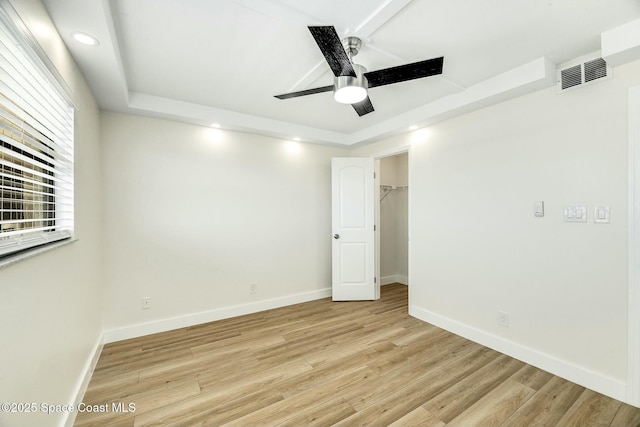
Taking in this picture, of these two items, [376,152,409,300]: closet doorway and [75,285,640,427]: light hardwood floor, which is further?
[376,152,409,300]: closet doorway

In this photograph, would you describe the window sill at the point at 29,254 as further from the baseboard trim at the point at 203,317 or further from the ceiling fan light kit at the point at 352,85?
the ceiling fan light kit at the point at 352,85

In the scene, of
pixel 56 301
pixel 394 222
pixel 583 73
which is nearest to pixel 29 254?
pixel 56 301

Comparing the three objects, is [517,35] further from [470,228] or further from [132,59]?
[132,59]

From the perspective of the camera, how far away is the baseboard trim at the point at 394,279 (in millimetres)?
4969

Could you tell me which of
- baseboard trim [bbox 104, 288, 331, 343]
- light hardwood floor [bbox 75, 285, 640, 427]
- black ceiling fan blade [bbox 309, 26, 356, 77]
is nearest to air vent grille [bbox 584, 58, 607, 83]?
black ceiling fan blade [bbox 309, 26, 356, 77]

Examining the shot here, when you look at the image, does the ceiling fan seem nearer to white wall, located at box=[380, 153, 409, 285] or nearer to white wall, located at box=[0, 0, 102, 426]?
white wall, located at box=[0, 0, 102, 426]

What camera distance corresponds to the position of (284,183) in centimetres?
388

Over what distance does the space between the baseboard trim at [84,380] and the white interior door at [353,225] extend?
272 centimetres

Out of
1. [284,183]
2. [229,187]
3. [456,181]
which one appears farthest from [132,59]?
[456,181]

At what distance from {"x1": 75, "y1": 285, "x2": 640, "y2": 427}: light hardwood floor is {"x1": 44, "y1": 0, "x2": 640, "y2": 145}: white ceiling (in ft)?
7.79

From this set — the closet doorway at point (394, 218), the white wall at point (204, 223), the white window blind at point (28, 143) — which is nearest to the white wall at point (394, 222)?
the closet doorway at point (394, 218)

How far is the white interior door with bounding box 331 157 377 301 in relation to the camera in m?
4.05

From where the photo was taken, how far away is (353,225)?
4.09 metres

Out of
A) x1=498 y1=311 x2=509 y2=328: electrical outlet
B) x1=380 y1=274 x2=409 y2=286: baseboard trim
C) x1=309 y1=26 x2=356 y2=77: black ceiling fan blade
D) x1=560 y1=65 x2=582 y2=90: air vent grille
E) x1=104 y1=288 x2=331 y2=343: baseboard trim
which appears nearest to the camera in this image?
x1=309 y1=26 x2=356 y2=77: black ceiling fan blade
